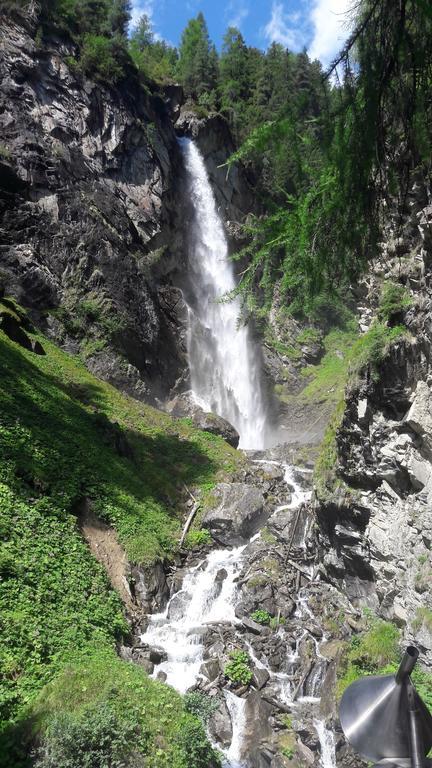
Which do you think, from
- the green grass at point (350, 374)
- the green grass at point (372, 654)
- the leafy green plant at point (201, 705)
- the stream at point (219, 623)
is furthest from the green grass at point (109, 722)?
the green grass at point (350, 374)

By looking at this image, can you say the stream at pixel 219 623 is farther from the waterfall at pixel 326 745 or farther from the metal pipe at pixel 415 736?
the metal pipe at pixel 415 736

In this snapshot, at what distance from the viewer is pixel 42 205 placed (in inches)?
800

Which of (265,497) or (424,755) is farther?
(265,497)

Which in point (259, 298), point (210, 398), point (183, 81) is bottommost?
point (210, 398)

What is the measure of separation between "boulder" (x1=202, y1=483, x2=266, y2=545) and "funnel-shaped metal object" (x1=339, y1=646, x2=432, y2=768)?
1181 centimetres

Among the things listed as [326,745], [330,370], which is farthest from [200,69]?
[326,745]

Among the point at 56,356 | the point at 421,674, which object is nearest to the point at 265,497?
the point at 421,674

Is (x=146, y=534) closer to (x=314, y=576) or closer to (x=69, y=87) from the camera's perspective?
(x=314, y=576)

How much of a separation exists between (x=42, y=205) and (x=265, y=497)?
1566 cm

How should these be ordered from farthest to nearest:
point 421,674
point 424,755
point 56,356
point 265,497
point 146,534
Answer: point 56,356 → point 265,497 → point 146,534 → point 421,674 → point 424,755

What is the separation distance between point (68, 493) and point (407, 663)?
32.8ft

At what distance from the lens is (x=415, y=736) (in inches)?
65.0

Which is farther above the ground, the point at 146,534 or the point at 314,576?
the point at 314,576

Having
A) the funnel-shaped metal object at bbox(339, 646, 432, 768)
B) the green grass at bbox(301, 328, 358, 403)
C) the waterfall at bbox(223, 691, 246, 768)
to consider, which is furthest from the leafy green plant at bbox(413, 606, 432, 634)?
the green grass at bbox(301, 328, 358, 403)
